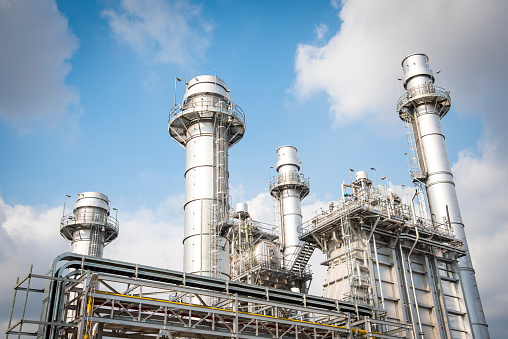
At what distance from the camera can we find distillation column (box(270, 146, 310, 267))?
163 feet

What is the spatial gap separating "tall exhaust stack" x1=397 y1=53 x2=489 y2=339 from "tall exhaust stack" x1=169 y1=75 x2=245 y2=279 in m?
15.6

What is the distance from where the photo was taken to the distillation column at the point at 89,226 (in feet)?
172

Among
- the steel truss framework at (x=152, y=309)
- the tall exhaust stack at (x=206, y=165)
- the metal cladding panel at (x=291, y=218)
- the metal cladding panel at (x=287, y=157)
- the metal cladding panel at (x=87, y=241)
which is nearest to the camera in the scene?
the steel truss framework at (x=152, y=309)

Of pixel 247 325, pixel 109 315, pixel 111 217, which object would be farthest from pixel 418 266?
pixel 111 217

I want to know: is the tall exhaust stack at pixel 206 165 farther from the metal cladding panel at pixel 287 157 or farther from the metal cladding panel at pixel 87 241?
the metal cladding panel at pixel 87 241

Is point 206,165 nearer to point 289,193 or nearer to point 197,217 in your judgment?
point 197,217

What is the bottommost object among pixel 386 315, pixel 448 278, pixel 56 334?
pixel 56 334

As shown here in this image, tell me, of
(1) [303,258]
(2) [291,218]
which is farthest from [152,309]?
(2) [291,218]

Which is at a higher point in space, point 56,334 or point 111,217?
point 111,217

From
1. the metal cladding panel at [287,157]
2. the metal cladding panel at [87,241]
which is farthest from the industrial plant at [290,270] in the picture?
the metal cladding panel at [87,241]

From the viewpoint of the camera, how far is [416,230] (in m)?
34.3

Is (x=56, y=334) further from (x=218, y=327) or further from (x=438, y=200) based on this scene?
(x=438, y=200)

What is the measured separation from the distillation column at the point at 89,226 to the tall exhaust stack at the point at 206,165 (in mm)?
16505

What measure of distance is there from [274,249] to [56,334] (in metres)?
21.7
